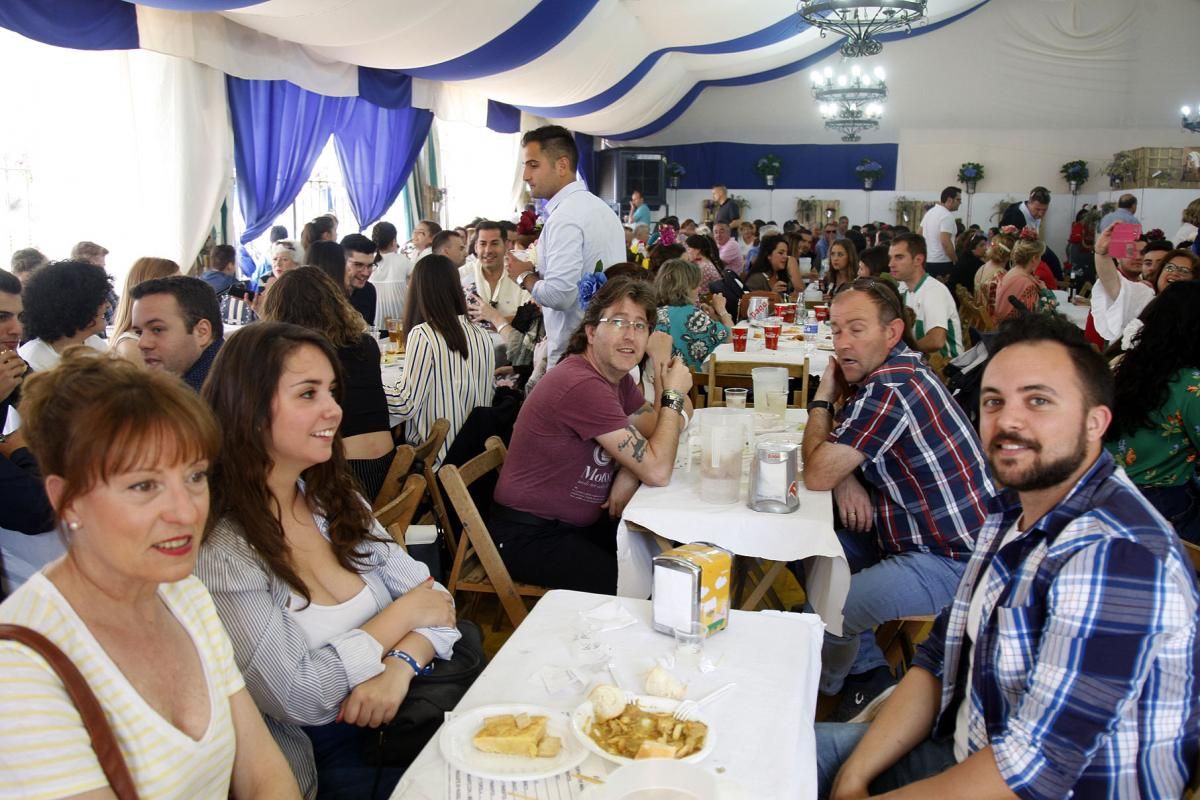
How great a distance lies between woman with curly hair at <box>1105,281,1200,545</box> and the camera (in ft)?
9.75

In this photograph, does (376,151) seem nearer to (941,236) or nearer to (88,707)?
(941,236)

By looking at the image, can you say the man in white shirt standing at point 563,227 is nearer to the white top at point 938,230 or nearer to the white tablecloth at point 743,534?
the white tablecloth at point 743,534

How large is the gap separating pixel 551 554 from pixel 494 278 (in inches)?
140

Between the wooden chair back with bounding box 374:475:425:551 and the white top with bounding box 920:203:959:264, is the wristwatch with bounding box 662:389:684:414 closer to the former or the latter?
the wooden chair back with bounding box 374:475:425:551

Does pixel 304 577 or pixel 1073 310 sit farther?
pixel 1073 310

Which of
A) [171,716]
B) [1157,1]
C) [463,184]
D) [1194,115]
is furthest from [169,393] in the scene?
[1157,1]

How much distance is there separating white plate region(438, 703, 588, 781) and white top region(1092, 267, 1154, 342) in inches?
183

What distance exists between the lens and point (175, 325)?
281 cm

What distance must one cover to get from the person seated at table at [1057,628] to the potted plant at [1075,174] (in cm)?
1609

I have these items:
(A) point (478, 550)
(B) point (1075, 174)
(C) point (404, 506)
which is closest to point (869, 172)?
(B) point (1075, 174)

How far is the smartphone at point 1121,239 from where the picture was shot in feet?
17.4

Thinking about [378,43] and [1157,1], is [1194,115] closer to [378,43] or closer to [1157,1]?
[1157,1]

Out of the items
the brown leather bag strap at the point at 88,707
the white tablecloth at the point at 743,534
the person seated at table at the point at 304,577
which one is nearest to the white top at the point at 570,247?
the white tablecloth at the point at 743,534

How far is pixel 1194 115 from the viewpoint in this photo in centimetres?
1484
